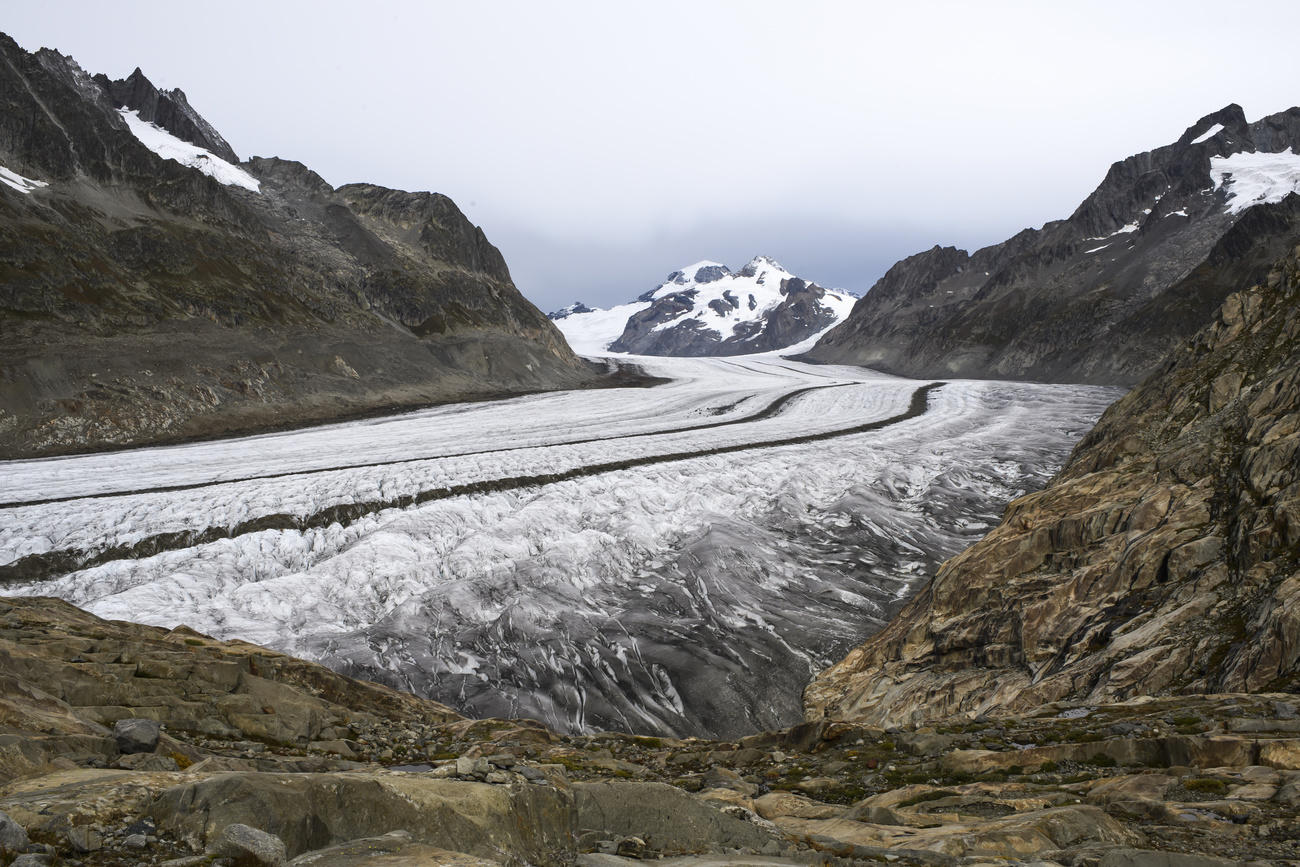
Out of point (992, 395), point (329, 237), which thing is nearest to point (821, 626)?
point (992, 395)

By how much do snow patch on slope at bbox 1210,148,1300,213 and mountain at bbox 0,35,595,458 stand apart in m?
101

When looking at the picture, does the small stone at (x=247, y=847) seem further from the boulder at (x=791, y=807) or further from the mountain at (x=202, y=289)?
the mountain at (x=202, y=289)

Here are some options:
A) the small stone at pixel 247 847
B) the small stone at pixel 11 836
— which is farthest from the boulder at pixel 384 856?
the small stone at pixel 11 836

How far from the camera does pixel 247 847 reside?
4363 mm

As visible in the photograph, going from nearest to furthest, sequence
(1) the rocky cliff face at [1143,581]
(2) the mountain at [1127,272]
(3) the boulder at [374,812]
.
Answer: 1. (3) the boulder at [374,812]
2. (1) the rocky cliff face at [1143,581]
3. (2) the mountain at [1127,272]

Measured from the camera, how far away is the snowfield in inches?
689

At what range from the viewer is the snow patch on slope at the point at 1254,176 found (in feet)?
343

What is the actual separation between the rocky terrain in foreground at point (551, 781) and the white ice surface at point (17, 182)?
6199cm

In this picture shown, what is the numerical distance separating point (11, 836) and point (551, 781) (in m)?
3.81

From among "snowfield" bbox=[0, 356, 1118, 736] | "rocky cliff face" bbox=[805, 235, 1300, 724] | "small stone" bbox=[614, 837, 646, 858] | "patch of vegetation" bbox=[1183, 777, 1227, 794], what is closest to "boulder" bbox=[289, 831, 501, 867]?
"small stone" bbox=[614, 837, 646, 858]

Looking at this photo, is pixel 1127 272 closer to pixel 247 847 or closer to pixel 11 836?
pixel 247 847

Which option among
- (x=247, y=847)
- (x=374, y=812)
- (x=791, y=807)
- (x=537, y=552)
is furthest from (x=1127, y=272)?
(x=247, y=847)

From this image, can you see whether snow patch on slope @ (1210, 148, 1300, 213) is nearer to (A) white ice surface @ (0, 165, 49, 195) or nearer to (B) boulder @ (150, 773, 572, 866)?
(B) boulder @ (150, 773, 572, 866)

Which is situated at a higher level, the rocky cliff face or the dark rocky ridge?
the dark rocky ridge
